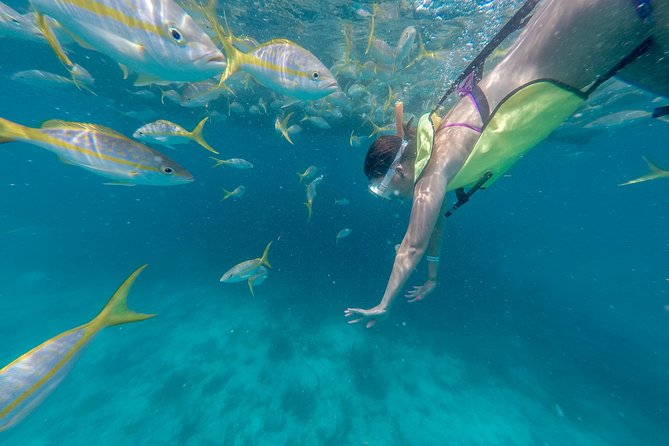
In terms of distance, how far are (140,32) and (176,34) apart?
23 centimetres

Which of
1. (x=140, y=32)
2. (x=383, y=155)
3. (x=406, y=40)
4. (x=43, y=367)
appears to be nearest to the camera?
(x=140, y=32)

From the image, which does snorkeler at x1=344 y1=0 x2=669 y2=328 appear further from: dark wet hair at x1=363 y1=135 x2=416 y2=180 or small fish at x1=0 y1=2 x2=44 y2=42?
small fish at x1=0 y1=2 x2=44 y2=42

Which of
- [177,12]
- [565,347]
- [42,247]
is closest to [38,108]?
[42,247]

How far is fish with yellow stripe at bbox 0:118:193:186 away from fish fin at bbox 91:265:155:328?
1244mm

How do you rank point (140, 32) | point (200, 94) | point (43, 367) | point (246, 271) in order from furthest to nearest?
point (200, 94) → point (246, 271) → point (43, 367) → point (140, 32)

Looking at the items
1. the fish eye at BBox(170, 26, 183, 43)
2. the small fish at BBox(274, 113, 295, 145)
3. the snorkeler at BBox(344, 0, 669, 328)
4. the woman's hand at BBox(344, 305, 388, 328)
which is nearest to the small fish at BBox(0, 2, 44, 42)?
the small fish at BBox(274, 113, 295, 145)

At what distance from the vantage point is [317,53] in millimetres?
13273

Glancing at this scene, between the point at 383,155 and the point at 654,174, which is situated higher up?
the point at 383,155

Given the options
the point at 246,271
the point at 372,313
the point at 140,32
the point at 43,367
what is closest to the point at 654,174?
the point at 372,313

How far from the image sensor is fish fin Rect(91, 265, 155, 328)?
7.26ft

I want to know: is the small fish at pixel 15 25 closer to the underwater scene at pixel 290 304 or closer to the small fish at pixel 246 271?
the underwater scene at pixel 290 304

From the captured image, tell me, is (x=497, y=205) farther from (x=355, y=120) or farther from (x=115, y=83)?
(x=115, y=83)

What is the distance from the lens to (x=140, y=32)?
1873 millimetres

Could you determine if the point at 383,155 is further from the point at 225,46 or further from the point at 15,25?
the point at 15,25
